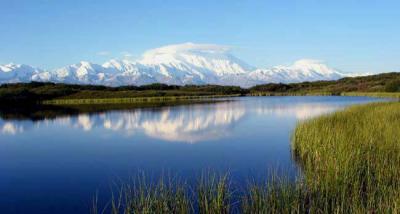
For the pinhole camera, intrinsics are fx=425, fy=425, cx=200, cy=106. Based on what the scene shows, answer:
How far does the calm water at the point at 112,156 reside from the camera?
13250 mm

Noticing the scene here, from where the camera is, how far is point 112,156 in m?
20.0

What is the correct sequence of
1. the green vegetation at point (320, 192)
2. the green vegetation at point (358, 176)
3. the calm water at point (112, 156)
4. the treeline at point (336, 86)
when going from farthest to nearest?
the treeline at point (336, 86), the calm water at point (112, 156), the green vegetation at point (320, 192), the green vegetation at point (358, 176)

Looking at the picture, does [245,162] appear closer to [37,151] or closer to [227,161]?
[227,161]

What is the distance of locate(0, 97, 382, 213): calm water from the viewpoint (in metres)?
13.2

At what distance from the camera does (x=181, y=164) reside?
674 inches

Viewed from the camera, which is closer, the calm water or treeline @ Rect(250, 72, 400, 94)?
the calm water

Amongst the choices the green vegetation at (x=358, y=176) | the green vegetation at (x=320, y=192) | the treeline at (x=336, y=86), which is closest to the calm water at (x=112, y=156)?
the green vegetation at (x=320, y=192)

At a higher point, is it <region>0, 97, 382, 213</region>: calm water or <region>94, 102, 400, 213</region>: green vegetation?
<region>94, 102, 400, 213</region>: green vegetation

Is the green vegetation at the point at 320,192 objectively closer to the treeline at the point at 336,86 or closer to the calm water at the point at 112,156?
the calm water at the point at 112,156

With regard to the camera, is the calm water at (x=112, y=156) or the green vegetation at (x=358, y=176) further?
the calm water at (x=112, y=156)

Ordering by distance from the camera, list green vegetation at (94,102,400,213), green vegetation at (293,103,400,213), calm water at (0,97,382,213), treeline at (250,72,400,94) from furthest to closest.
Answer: treeline at (250,72,400,94) → calm water at (0,97,382,213) → green vegetation at (94,102,400,213) → green vegetation at (293,103,400,213)

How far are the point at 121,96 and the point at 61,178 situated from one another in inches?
3423

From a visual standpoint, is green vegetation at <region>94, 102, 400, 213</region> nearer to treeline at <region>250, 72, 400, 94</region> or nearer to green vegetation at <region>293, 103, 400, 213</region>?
green vegetation at <region>293, 103, 400, 213</region>

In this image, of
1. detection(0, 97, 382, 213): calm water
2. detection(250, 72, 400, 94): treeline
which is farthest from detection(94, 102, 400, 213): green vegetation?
detection(250, 72, 400, 94): treeline
